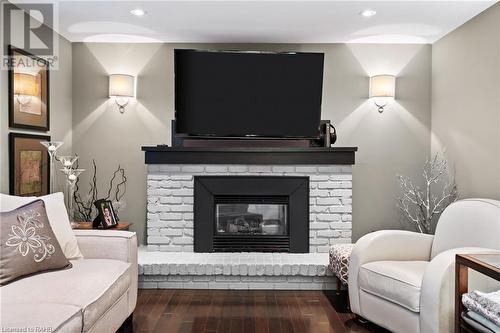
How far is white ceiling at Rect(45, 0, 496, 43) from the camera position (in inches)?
134

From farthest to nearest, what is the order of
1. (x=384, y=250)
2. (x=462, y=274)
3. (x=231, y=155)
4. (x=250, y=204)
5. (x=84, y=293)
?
(x=250, y=204)
(x=231, y=155)
(x=384, y=250)
(x=462, y=274)
(x=84, y=293)

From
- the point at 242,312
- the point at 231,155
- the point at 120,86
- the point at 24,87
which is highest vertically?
the point at 120,86

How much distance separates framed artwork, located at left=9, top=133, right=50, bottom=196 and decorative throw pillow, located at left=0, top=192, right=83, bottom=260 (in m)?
0.76

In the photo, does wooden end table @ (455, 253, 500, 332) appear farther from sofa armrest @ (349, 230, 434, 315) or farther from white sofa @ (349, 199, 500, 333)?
sofa armrest @ (349, 230, 434, 315)

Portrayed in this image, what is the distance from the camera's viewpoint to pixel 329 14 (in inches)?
141

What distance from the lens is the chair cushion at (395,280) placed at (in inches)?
98.5

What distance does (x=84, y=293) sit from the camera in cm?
211

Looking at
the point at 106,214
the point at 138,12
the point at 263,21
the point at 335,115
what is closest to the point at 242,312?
the point at 106,214

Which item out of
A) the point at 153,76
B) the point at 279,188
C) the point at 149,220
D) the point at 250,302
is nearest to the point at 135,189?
the point at 149,220

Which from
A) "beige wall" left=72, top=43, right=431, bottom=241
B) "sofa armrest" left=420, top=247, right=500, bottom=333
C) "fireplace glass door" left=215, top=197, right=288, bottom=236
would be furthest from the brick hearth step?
"sofa armrest" left=420, top=247, right=500, bottom=333

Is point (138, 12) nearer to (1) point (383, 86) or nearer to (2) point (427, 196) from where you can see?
(1) point (383, 86)

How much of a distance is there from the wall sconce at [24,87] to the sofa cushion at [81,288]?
1606 mm

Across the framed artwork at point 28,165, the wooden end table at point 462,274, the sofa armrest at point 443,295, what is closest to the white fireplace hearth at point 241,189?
the framed artwork at point 28,165

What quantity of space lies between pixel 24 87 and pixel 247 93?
193 centimetres
